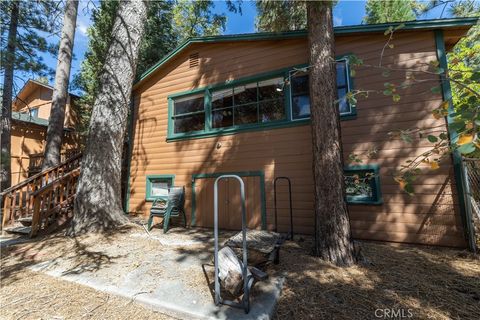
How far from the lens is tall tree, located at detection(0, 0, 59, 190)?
24.4ft

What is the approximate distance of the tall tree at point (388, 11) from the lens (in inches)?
486

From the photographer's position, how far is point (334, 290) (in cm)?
263

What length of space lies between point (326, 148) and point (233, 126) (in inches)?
116

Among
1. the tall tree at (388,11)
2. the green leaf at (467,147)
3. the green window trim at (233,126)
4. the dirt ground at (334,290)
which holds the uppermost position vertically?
the tall tree at (388,11)

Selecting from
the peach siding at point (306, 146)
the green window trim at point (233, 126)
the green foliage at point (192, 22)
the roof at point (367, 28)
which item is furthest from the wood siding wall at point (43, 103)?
the roof at point (367, 28)

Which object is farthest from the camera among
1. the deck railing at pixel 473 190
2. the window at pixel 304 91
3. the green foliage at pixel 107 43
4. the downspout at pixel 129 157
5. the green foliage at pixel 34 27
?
the green foliage at pixel 107 43

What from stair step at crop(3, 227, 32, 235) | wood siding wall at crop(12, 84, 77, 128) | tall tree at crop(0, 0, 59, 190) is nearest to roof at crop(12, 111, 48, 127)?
wood siding wall at crop(12, 84, 77, 128)

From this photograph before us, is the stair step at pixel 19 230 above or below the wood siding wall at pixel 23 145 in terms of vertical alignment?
below

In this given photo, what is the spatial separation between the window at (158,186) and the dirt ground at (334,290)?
9.80 feet

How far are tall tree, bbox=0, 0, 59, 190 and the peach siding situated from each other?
171 inches

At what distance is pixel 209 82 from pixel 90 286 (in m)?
5.30

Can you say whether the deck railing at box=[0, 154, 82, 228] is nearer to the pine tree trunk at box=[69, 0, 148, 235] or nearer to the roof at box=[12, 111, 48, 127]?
the pine tree trunk at box=[69, 0, 148, 235]
